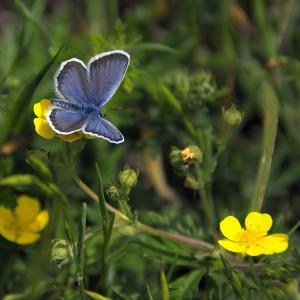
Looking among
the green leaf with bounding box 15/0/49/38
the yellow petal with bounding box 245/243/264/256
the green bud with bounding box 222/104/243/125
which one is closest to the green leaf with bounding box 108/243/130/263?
the yellow petal with bounding box 245/243/264/256

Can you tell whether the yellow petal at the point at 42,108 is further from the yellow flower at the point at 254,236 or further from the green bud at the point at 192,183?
the yellow flower at the point at 254,236

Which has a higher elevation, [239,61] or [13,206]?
[13,206]

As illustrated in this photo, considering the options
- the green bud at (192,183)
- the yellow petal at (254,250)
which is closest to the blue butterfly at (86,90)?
the green bud at (192,183)

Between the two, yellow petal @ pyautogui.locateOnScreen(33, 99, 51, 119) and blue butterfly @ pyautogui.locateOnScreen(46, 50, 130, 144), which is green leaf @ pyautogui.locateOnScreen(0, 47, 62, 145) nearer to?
yellow petal @ pyautogui.locateOnScreen(33, 99, 51, 119)

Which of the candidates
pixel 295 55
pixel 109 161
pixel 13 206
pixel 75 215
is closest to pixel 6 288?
pixel 13 206

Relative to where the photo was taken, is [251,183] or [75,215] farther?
[251,183]

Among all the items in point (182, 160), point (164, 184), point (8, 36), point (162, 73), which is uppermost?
point (182, 160)

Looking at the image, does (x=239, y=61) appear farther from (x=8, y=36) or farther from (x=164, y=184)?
(x=8, y=36)
